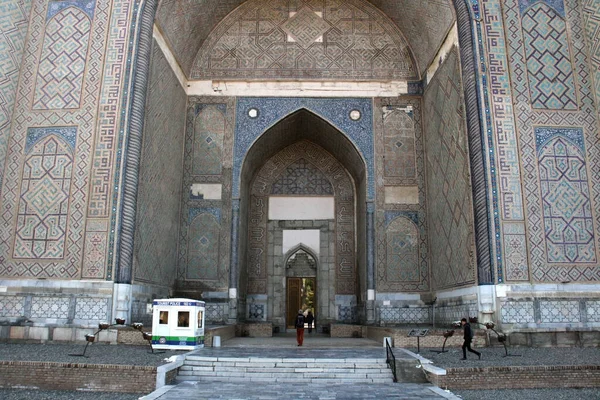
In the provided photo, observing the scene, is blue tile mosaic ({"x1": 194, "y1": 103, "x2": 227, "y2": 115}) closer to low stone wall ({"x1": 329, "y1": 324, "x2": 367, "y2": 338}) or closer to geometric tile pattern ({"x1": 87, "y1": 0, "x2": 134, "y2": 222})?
geometric tile pattern ({"x1": 87, "y1": 0, "x2": 134, "y2": 222})

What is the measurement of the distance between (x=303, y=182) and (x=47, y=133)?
5.21 metres

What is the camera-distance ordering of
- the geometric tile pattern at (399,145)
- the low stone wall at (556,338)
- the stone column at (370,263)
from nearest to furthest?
the low stone wall at (556,338), the stone column at (370,263), the geometric tile pattern at (399,145)

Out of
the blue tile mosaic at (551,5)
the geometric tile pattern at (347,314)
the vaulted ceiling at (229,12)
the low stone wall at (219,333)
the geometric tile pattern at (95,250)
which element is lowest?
the low stone wall at (219,333)

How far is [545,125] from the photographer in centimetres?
753

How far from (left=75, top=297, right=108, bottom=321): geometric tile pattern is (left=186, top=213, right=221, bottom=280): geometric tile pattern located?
8.71ft

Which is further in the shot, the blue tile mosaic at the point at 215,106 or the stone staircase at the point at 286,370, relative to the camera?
the blue tile mosaic at the point at 215,106

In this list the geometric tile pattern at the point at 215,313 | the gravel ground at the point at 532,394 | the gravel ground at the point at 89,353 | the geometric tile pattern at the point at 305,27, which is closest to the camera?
the gravel ground at the point at 532,394

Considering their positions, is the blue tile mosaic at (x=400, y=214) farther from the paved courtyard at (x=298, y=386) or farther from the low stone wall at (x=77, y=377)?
the low stone wall at (x=77, y=377)

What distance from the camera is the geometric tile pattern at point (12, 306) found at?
7.08 m

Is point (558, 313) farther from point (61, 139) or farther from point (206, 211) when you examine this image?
point (61, 139)

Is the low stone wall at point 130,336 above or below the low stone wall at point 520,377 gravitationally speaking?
above

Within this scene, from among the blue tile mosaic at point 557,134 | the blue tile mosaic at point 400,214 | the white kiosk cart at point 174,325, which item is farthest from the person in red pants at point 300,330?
the blue tile mosaic at point 557,134

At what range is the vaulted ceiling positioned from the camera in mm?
8781

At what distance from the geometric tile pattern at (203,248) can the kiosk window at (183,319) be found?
306 centimetres
